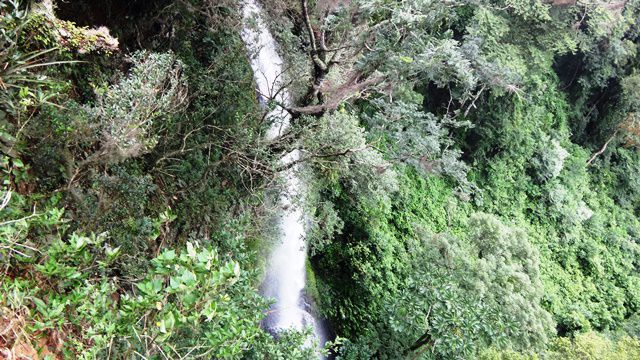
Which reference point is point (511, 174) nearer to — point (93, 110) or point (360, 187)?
point (360, 187)

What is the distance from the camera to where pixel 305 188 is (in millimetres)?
6660

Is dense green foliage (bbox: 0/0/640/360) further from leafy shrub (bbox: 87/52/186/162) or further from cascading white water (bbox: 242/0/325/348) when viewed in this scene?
cascading white water (bbox: 242/0/325/348)

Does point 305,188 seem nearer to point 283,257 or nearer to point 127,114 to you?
point 283,257

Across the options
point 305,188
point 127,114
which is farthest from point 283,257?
point 127,114

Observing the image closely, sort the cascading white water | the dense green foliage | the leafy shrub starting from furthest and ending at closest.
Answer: the cascading white water, the leafy shrub, the dense green foliage

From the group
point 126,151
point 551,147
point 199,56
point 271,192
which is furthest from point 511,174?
point 126,151

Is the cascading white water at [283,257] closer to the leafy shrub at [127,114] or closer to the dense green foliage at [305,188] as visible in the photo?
the dense green foliage at [305,188]

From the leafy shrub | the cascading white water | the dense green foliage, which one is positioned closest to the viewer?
the dense green foliage

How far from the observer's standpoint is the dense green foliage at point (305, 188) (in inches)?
108

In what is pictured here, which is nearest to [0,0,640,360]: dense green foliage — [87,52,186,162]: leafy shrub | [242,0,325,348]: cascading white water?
[87,52,186,162]: leafy shrub

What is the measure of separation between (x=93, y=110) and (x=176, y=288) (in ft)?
7.79

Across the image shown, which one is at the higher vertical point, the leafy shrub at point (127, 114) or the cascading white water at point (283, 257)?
the leafy shrub at point (127, 114)

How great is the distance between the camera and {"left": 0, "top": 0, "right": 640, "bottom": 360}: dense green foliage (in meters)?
2.73

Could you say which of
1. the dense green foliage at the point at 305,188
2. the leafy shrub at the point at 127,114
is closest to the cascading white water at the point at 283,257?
the dense green foliage at the point at 305,188
